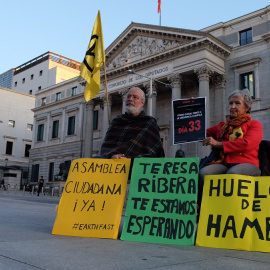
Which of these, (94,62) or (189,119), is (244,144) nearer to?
(94,62)

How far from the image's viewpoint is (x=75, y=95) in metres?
39.9

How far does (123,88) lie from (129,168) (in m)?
27.5

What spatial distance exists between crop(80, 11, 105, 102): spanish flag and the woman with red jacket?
3207mm

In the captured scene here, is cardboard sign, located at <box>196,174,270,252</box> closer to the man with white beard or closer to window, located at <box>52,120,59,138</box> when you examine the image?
the man with white beard

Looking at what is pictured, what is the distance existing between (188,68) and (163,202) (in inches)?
921

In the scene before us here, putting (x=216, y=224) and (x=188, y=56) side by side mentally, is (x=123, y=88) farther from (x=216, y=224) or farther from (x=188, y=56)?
(x=216, y=224)

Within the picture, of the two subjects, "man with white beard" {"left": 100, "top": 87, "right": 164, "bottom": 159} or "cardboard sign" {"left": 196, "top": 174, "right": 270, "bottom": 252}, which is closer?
"cardboard sign" {"left": 196, "top": 174, "right": 270, "bottom": 252}

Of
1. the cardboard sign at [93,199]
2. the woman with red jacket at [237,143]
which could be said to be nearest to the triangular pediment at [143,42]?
the woman with red jacket at [237,143]

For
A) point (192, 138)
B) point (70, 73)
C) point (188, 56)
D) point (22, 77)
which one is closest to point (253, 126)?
point (192, 138)

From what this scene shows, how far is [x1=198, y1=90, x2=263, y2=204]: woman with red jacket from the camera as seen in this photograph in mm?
3953

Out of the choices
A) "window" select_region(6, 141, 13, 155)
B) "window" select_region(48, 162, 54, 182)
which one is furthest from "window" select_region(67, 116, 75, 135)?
"window" select_region(6, 141, 13, 155)

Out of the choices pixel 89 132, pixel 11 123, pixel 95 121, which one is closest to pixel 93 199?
pixel 89 132

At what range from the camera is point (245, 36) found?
26.6m

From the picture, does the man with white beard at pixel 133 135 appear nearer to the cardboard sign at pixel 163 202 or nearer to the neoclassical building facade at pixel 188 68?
the cardboard sign at pixel 163 202
